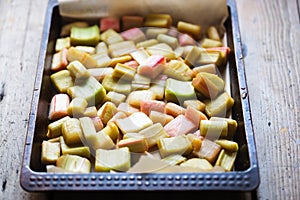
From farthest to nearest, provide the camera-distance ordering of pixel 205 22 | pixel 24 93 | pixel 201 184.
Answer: pixel 205 22 < pixel 24 93 < pixel 201 184

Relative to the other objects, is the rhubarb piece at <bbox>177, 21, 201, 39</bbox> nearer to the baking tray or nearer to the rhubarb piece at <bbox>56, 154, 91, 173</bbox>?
the baking tray

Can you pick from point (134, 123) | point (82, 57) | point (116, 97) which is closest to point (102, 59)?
point (82, 57)

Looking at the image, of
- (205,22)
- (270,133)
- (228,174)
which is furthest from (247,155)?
(205,22)

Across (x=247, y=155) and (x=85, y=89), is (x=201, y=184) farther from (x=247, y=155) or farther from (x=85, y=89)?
(x=85, y=89)

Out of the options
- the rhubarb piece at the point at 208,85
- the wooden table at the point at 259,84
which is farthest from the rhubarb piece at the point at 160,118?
the wooden table at the point at 259,84

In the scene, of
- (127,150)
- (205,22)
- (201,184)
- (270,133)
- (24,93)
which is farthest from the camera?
(205,22)

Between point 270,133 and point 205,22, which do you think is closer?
point 270,133

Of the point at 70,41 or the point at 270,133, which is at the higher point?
the point at 70,41
